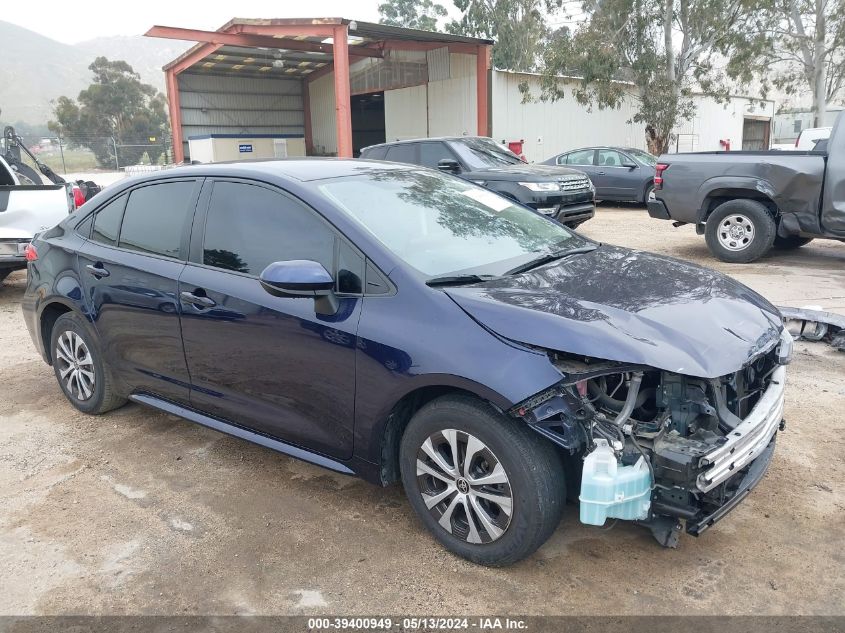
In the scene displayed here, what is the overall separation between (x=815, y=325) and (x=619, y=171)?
35.5ft

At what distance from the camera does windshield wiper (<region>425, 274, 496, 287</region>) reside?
3090 millimetres

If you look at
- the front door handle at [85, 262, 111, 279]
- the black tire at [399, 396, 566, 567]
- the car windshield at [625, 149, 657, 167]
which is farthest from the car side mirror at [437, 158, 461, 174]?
the black tire at [399, 396, 566, 567]

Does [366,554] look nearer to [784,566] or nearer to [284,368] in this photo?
[284,368]

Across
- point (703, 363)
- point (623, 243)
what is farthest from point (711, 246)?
point (703, 363)

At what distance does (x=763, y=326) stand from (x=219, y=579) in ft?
8.50

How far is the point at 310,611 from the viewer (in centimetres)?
278

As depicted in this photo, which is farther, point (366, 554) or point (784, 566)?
point (366, 554)

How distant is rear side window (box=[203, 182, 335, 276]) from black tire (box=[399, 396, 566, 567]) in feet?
2.99

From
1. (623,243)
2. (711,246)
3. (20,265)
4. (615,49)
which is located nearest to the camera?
(20,265)

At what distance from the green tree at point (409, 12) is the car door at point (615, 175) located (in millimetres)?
47710

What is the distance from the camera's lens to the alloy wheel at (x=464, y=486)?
111 inches

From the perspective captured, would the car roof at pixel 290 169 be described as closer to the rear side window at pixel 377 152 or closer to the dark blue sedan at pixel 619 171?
the rear side window at pixel 377 152

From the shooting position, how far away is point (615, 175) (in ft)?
52.4

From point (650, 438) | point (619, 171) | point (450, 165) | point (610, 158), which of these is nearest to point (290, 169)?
point (650, 438)
